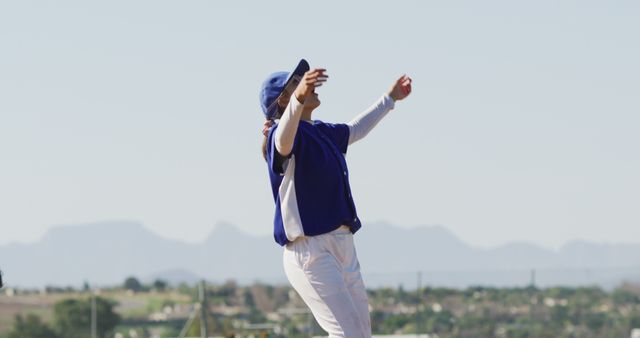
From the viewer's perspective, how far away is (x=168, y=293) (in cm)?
3947

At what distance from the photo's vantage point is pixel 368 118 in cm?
909

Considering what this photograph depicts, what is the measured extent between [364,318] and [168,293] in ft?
103

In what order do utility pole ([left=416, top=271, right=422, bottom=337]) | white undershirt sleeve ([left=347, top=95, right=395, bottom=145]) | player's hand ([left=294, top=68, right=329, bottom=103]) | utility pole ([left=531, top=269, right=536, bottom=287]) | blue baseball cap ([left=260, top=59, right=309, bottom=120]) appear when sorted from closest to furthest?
player's hand ([left=294, top=68, right=329, bottom=103]) < blue baseball cap ([left=260, top=59, right=309, bottom=120]) < white undershirt sleeve ([left=347, top=95, right=395, bottom=145]) < utility pole ([left=416, top=271, right=422, bottom=337]) < utility pole ([left=531, top=269, right=536, bottom=287])

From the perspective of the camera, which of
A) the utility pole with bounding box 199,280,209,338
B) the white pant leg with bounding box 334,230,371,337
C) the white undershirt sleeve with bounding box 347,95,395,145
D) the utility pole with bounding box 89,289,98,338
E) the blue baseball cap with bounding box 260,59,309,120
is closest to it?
the white pant leg with bounding box 334,230,371,337

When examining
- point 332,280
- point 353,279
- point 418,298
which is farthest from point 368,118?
point 418,298

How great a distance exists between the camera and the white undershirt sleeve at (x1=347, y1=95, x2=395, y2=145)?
29.6 feet

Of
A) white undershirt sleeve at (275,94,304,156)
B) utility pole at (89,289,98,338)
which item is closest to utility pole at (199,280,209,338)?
utility pole at (89,289,98,338)

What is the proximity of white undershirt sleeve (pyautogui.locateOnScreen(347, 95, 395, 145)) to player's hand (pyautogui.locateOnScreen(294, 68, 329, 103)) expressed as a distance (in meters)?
1.02

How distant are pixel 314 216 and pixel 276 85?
0.71 m

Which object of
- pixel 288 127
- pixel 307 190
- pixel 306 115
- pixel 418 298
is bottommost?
pixel 418 298

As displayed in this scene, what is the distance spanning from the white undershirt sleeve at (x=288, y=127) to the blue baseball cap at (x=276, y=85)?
1.06 ft

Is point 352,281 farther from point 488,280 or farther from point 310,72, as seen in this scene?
point 488,280

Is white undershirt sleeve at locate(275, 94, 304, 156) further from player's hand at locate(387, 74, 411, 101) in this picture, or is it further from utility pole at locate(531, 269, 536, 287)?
utility pole at locate(531, 269, 536, 287)

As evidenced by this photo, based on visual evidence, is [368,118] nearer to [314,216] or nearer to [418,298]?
[314,216]
